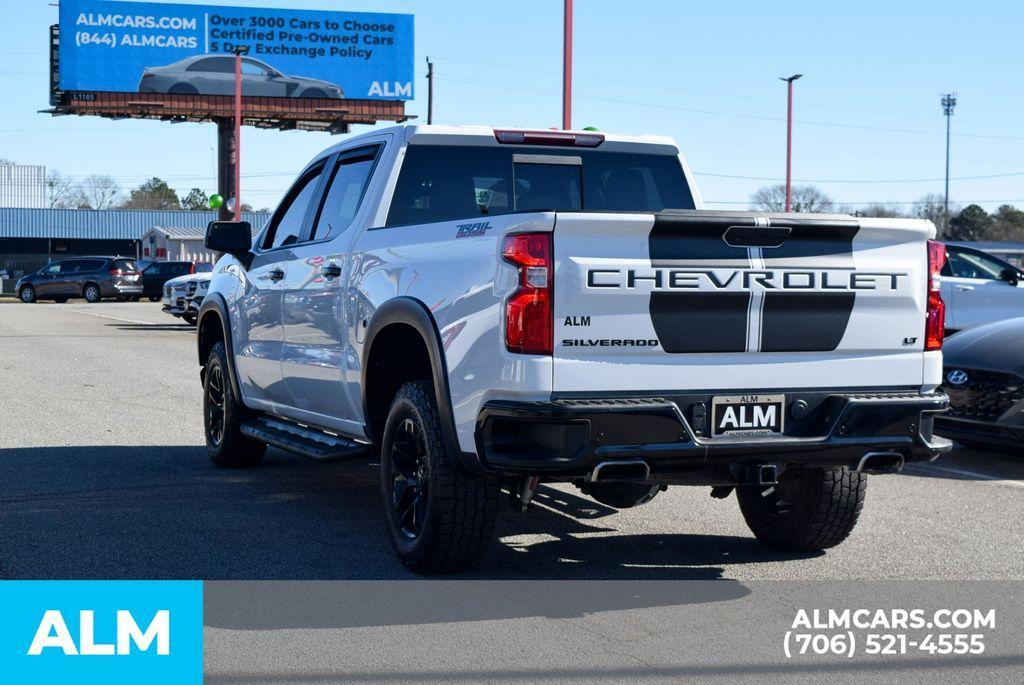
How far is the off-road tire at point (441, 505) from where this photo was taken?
552 cm

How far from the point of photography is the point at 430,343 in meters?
5.61

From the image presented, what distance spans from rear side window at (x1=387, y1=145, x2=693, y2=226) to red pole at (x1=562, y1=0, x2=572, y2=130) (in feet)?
43.6

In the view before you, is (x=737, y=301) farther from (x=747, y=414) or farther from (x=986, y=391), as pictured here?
(x=986, y=391)

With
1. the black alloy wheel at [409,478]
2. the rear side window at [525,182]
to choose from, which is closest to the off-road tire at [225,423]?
the rear side window at [525,182]

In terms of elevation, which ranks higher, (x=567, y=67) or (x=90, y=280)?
(x=567, y=67)

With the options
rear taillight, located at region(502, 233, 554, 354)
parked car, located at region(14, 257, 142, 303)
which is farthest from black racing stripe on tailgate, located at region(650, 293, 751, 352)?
parked car, located at region(14, 257, 142, 303)

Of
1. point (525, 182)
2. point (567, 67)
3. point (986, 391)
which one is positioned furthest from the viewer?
point (567, 67)

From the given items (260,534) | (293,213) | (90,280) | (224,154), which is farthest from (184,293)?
(224,154)

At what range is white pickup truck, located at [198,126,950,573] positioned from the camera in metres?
5.04

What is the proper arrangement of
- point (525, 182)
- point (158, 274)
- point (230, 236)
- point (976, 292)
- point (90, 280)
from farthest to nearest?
1. point (158, 274)
2. point (90, 280)
3. point (976, 292)
4. point (230, 236)
5. point (525, 182)

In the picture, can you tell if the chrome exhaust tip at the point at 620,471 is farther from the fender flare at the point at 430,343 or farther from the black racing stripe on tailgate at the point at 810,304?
the black racing stripe on tailgate at the point at 810,304

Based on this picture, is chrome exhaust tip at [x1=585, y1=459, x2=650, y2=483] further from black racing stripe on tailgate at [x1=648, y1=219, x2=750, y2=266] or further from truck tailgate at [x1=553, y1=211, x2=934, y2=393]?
black racing stripe on tailgate at [x1=648, y1=219, x2=750, y2=266]

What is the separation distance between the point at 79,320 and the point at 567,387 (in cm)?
2812

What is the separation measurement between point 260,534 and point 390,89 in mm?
51790
